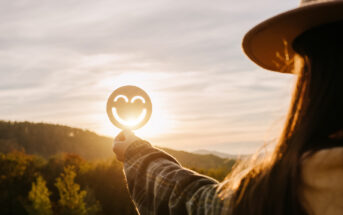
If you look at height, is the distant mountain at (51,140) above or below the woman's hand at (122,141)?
below

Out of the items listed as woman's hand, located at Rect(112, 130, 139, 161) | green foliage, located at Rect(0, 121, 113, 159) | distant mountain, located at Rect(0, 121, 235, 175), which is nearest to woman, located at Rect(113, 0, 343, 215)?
woman's hand, located at Rect(112, 130, 139, 161)

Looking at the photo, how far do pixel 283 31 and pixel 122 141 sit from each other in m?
0.92

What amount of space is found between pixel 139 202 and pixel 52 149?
80925mm

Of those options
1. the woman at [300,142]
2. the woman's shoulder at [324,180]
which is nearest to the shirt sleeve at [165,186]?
the woman at [300,142]

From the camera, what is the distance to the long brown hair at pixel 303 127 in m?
1.27

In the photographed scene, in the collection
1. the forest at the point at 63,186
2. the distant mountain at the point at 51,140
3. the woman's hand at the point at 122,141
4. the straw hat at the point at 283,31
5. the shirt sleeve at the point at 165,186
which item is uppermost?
the straw hat at the point at 283,31

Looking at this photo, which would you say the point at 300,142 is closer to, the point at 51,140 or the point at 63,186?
the point at 63,186

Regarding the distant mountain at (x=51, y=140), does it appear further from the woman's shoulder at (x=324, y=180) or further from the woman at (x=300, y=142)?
the woman's shoulder at (x=324, y=180)

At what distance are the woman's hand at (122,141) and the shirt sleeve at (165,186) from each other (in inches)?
1.2

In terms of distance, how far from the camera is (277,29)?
150cm

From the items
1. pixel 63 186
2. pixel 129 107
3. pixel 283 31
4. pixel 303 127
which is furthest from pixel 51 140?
pixel 303 127

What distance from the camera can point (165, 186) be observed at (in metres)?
1.76

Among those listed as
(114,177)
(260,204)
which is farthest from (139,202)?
(114,177)

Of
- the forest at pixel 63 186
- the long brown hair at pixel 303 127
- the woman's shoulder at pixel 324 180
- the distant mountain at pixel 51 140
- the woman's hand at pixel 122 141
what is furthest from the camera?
the distant mountain at pixel 51 140
